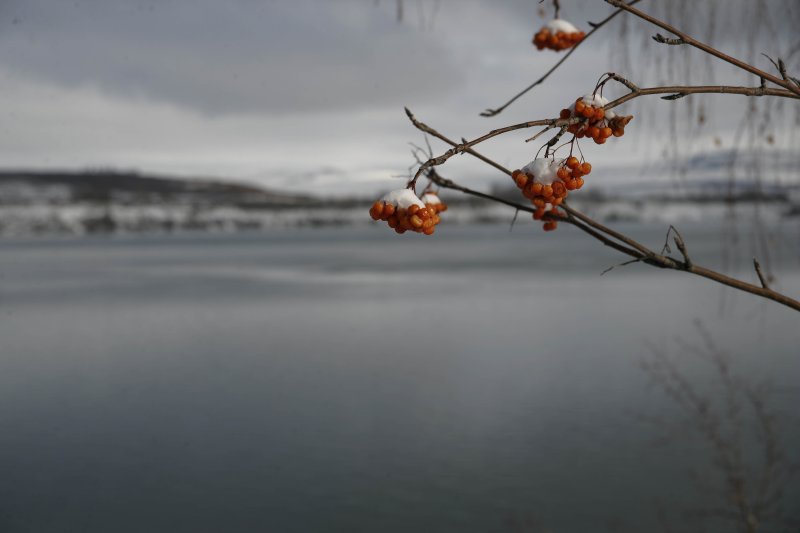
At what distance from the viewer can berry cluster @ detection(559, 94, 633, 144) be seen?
3.26ft

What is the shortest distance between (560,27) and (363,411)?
281 inches

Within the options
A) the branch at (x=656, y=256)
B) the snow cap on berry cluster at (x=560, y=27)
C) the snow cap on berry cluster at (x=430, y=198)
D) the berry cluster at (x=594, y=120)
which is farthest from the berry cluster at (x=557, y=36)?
the berry cluster at (x=594, y=120)

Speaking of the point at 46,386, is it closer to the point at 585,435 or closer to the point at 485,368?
the point at 485,368

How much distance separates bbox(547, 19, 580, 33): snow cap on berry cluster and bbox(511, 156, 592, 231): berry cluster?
4.10ft

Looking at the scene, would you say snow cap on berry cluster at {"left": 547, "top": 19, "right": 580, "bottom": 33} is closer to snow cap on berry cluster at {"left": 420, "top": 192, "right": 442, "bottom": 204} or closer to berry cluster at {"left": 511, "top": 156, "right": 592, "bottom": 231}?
snow cap on berry cluster at {"left": 420, "top": 192, "right": 442, "bottom": 204}

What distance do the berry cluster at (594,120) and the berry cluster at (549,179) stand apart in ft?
0.27

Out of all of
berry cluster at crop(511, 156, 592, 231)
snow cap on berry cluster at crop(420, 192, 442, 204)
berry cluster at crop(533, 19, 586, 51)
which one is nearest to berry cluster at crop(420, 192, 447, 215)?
snow cap on berry cluster at crop(420, 192, 442, 204)

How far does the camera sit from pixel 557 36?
2.27 metres

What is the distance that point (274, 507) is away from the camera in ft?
21.5

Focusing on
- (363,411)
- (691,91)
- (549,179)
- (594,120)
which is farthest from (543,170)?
(363,411)

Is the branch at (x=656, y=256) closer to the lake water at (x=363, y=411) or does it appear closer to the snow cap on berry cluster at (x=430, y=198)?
the snow cap on berry cluster at (x=430, y=198)

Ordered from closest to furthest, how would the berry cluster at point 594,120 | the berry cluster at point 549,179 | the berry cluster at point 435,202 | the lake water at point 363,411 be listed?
the berry cluster at point 594,120 < the berry cluster at point 549,179 < the berry cluster at point 435,202 < the lake water at point 363,411

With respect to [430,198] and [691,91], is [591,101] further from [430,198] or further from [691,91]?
[430,198]

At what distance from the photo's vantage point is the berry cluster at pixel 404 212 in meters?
1.16
